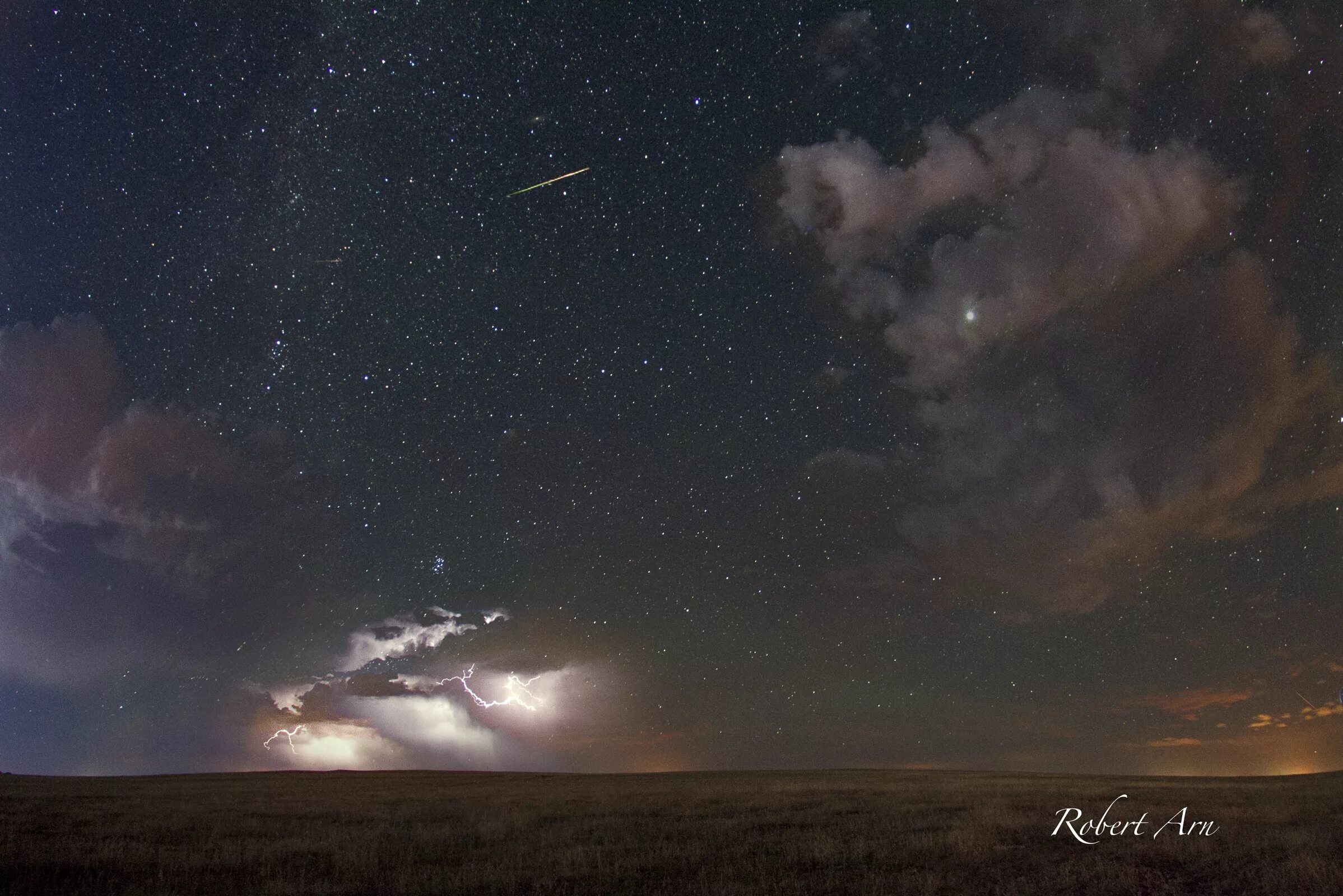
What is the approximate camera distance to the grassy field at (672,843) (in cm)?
1140

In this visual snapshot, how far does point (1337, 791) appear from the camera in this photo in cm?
2680

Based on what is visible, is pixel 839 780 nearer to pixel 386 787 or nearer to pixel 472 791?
pixel 472 791

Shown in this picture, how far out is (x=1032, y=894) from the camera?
10.3m

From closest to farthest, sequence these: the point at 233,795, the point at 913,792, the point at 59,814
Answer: the point at 59,814 < the point at 913,792 < the point at 233,795

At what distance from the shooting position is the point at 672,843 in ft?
49.7

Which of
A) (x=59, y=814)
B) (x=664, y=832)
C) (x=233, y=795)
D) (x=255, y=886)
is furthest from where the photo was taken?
(x=233, y=795)

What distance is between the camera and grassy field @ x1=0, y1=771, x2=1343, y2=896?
11.4 meters

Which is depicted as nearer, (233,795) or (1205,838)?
(1205,838)

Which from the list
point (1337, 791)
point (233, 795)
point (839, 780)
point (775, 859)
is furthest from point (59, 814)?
point (1337, 791)

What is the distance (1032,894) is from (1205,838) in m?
6.17

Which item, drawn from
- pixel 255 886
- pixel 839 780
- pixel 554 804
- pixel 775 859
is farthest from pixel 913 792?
pixel 255 886

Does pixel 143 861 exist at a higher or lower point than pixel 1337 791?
higher

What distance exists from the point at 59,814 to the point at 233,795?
8305mm

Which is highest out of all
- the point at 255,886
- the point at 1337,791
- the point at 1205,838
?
the point at 255,886
